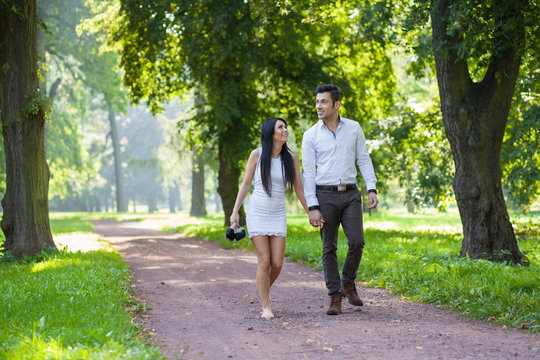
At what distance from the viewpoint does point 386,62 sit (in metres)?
19.0

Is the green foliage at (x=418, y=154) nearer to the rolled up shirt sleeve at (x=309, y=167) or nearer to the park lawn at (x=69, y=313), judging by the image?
the park lawn at (x=69, y=313)

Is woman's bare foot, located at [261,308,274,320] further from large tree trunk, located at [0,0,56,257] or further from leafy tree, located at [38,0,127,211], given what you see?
leafy tree, located at [38,0,127,211]

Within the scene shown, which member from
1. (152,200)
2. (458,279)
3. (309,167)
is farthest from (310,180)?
(152,200)

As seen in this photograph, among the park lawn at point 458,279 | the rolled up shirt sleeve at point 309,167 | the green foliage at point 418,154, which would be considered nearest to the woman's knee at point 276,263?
the rolled up shirt sleeve at point 309,167

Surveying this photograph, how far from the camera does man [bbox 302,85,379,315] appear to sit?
6125mm

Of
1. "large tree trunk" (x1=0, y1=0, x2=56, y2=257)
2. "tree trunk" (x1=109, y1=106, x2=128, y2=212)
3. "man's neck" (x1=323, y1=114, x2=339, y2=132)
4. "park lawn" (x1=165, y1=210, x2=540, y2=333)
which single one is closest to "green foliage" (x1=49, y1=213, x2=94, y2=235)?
"large tree trunk" (x1=0, y1=0, x2=56, y2=257)

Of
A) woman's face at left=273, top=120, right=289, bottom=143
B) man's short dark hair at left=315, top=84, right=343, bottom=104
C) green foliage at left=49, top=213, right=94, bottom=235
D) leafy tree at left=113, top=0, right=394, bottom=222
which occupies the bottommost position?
green foliage at left=49, top=213, right=94, bottom=235

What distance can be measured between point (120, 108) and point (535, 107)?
79.7 feet

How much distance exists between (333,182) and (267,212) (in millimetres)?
797

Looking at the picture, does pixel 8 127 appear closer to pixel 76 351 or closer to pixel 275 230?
pixel 275 230

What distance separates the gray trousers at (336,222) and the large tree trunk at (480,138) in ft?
13.1

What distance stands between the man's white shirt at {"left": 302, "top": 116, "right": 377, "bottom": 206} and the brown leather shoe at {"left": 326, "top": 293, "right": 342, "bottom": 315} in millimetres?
1050

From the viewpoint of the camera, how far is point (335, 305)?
6094mm

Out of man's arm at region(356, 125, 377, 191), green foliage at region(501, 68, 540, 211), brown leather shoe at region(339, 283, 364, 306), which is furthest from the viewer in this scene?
green foliage at region(501, 68, 540, 211)
